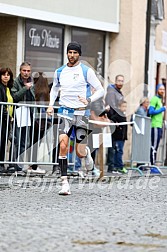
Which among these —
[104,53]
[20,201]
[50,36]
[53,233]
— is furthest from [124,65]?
[53,233]

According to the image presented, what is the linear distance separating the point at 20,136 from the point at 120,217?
6082 mm

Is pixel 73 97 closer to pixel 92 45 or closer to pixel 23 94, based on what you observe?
pixel 23 94

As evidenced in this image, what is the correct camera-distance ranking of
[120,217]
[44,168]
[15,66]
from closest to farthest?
1. [120,217]
2. [44,168]
3. [15,66]

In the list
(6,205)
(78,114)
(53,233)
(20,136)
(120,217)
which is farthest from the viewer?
(20,136)

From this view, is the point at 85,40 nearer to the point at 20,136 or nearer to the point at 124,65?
the point at 124,65

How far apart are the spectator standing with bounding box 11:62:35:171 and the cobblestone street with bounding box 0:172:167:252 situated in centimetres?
95

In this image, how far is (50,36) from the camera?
21.3 m

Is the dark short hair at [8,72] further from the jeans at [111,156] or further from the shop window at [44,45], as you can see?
the shop window at [44,45]

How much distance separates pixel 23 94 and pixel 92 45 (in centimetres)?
684

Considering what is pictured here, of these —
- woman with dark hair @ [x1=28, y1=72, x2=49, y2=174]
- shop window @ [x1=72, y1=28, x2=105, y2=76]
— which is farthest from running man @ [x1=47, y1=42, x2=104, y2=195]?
shop window @ [x1=72, y1=28, x2=105, y2=76]

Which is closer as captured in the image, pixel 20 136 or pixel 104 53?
pixel 20 136

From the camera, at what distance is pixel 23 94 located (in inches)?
638

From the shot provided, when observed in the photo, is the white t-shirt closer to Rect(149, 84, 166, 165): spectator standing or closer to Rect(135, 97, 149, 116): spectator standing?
Rect(135, 97, 149, 116): spectator standing

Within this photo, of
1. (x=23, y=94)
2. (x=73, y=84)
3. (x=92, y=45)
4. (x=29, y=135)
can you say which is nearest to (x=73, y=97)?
(x=73, y=84)
